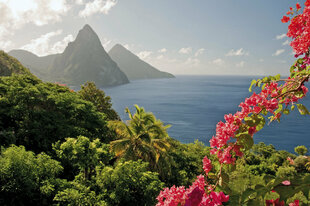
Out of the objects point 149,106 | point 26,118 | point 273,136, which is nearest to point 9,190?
point 26,118

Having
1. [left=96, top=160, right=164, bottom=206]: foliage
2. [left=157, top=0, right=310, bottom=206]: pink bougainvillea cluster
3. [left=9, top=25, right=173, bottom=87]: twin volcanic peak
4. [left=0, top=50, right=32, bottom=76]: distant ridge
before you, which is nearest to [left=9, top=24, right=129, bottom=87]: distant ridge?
[left=9, top=25, right=173, bottom=87]: twin volcanic peak

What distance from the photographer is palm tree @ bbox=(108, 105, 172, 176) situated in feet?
33.9

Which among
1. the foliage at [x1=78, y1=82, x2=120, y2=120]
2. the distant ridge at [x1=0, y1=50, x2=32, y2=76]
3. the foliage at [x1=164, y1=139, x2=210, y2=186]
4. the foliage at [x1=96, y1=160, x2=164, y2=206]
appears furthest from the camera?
the distant ridge at [x1=0, y1=50, x2=32, y2=76]

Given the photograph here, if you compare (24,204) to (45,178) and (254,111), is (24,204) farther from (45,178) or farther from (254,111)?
(254,111)

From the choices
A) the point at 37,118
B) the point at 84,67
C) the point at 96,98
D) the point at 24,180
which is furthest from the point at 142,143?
the point at 84,67

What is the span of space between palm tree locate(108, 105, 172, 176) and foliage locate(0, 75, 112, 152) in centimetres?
199

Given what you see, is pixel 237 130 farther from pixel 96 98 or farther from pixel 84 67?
pixel 84 67

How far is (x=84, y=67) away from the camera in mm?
171500

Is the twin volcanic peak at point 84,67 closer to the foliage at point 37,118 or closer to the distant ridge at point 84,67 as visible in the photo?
the distant ridge at point 84,67

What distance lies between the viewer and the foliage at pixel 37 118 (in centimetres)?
Result: 937

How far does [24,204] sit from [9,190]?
2.12 ft

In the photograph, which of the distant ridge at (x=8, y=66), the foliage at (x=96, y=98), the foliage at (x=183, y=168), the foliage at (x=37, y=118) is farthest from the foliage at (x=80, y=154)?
the distant ridge at (x=8, y=66)

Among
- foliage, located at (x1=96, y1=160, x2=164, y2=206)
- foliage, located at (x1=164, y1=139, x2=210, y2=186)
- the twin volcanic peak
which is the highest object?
the twin volcanic peak

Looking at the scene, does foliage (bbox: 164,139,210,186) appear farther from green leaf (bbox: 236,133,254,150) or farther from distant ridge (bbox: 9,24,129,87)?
distant ridge (bbox: 9,24,129,87)
